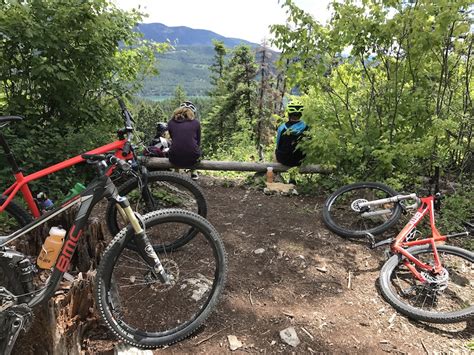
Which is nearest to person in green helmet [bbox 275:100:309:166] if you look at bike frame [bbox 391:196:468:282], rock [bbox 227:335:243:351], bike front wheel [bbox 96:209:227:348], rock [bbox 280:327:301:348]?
bike frame [bbox 391:196:468:282]

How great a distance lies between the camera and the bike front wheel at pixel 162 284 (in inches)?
116

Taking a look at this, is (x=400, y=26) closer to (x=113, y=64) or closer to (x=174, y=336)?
(x=113, y=64)

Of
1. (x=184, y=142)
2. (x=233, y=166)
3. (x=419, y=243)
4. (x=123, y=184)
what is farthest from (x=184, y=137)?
(x=419, y=243)

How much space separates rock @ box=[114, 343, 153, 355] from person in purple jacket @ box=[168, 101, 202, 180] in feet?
14.9

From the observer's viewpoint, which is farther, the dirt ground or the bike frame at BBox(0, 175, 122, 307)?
the dirt ground

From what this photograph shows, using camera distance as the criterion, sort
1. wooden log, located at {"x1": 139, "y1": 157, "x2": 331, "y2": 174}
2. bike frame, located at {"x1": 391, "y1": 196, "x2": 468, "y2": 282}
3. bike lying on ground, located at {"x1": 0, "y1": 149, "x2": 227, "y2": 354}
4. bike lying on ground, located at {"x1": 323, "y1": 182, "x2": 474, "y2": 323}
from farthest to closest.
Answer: wooden log, located at {"x1": 139, "y1": 157, "x2": 331, "y2": 174}
bike frame, located at {"x1": 391, "y1": 196, "x2": 468, "y2": 282}
bike lying on ground, located at {"x1": 323, "y1": 182, "x2": 474, "y2": 323}
bike lying on ground, located at {"x1": 0, "y1": 149, "x2": 227, "y2": 354}

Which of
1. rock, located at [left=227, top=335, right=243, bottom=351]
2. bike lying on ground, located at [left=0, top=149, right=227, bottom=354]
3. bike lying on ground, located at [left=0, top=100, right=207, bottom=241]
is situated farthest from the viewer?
bike lying on ground, located at [left=0, top=100, right=207, bottom=241]

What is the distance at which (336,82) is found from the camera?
21.9ft

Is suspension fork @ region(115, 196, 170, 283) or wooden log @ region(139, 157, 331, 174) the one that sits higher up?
suspension fork @ region(115, 196, 170, 283)

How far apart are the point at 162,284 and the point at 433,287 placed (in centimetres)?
284

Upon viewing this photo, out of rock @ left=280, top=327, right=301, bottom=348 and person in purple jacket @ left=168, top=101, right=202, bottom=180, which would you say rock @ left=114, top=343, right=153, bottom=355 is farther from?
person in purple jacket @ left=168, top=101, right=202, bottom=180

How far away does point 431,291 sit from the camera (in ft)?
12.6

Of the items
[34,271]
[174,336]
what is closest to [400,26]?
[174,336]

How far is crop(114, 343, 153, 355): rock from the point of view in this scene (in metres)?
2.94
